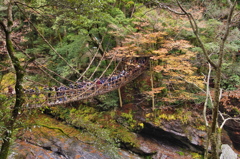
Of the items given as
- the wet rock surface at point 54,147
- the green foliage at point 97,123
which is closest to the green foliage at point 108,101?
the green foliage at point 97,123

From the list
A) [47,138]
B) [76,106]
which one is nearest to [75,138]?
[47,138]

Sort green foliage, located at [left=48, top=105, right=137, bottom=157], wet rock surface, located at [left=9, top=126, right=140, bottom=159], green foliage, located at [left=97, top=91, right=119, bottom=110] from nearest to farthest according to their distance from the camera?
1. wet rock surface, located at [left=9, top=126, right=140, bottom=159]
2. green foliage, located at [left=48, top=105, right=137, bottom=157]
3. green foliage, located at [left=97, top=91, right=119, bottom=110]

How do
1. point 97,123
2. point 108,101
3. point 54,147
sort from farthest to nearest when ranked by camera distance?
point 108,101 < point 97,123 < point 54,147

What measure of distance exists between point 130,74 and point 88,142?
12.4 ft

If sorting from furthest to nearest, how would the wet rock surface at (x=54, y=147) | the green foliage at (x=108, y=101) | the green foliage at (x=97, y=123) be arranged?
the green foliage at (x=108, y=101), the green foliage at (x=97, y=123), the wet rock surface at (x=54, y=147)

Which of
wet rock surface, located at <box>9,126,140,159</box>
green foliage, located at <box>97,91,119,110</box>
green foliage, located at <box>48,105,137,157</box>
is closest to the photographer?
wet rock surface, located at <box>9,126,140,159</box>

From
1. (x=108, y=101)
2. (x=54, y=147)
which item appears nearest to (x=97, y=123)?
(x=108, y=101)

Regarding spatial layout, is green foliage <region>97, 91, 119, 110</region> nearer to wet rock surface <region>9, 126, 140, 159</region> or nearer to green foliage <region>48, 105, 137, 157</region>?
green foliage <region>48, 105, 137, 157</region>

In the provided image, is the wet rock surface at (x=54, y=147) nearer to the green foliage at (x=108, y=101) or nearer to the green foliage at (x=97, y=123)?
the green foliage at (x=97, y=123)

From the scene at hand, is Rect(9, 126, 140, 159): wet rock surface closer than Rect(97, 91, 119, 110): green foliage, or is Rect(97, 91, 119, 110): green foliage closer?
Rect(9, 126, 140, 159): wet rock surface

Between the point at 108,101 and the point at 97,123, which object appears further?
the point at 108,101

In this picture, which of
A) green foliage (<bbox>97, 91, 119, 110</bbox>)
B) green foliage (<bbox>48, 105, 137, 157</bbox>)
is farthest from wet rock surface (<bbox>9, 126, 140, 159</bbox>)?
green foliage (<bbox>97, 91, 119, 110</bbox>)

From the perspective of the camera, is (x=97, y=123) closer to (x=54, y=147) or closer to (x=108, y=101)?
(x=108, y=101)

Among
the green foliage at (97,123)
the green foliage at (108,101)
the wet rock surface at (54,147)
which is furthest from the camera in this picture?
the green foliage at (108,101)
